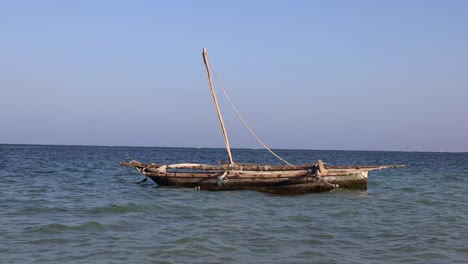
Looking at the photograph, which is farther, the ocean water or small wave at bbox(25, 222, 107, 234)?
small wave at bbox(25, 222, 107, 234)

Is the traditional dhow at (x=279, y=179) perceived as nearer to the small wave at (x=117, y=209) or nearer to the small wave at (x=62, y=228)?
the small wave at (x=117, y=209)

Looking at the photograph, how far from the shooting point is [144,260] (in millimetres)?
8844

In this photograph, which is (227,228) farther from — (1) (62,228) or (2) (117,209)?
(2) (117,209)

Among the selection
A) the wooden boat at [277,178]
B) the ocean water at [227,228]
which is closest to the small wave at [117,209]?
the ocean water at [227,228]

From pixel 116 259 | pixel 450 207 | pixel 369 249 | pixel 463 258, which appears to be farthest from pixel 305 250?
pixel 450 207

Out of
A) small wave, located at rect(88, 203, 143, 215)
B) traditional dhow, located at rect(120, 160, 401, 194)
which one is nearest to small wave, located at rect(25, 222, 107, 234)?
small wave, located at rect(88, 203, 143, 215)

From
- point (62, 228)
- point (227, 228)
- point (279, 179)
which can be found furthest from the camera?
point (279, 179)

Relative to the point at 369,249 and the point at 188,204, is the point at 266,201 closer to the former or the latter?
the point at 188,204

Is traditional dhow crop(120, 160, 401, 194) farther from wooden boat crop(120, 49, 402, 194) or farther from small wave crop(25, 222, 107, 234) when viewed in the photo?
small wave crop(25, 222, 107, 234)

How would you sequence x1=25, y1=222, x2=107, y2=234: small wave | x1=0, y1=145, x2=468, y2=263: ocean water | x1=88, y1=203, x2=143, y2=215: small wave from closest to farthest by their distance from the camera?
x1=0, y1=145, x2=468, y2=263: ocean water, x1=25, y1=222, x2=107, y2=234: small wave, x1=88, y1=203, x2=143, y2=215: small wave

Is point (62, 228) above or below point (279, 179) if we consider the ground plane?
below

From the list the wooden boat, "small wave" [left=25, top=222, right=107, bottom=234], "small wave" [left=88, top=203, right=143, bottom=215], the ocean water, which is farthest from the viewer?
the wooden boat

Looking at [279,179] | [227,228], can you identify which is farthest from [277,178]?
[227,228]

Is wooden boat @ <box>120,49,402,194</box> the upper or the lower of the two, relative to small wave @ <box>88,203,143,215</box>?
upper
